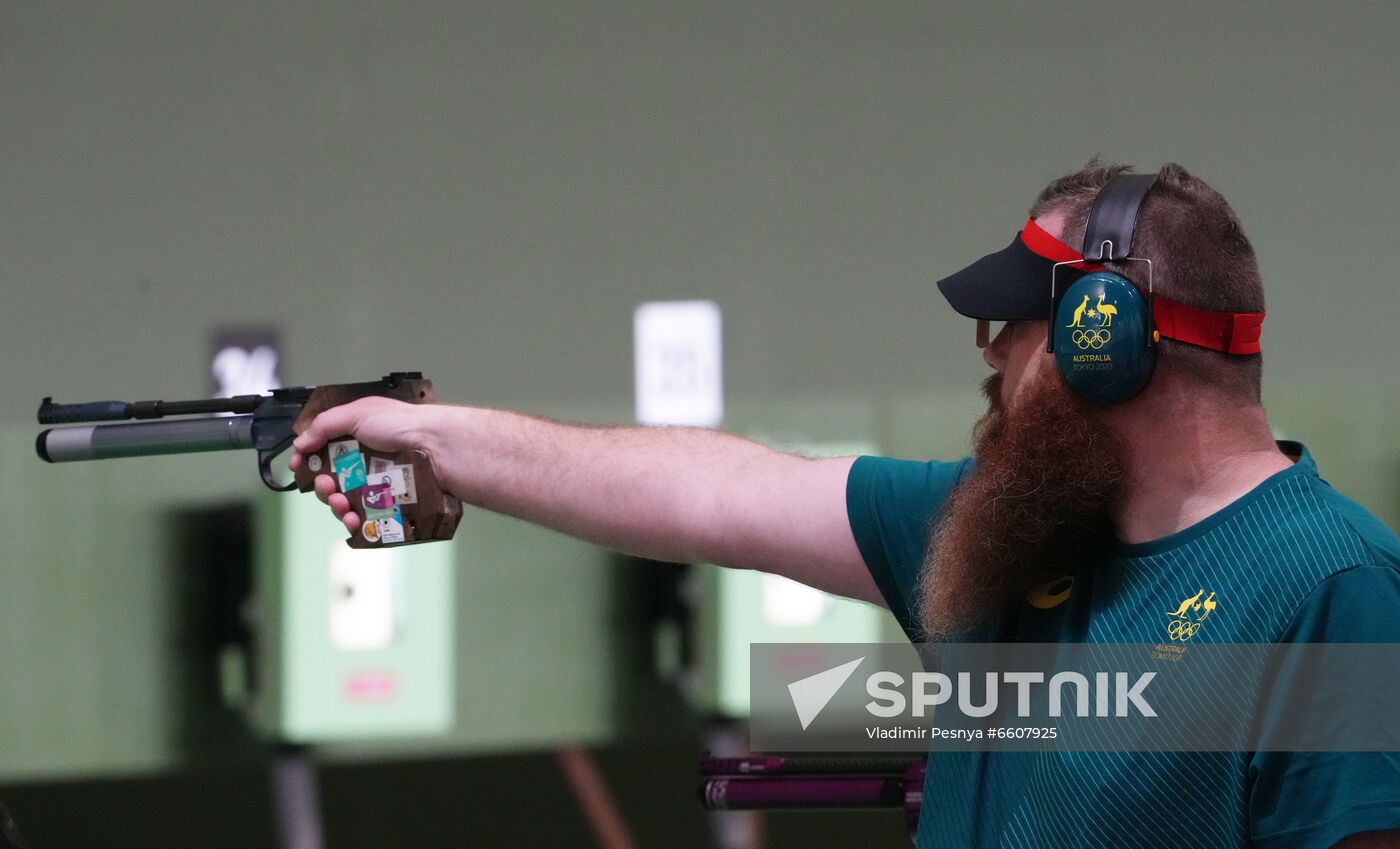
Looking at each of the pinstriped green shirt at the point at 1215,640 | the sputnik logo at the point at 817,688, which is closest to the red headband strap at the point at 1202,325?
the pinstriped green shirt at the point at 1215,640

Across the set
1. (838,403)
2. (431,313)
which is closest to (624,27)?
(431,313)

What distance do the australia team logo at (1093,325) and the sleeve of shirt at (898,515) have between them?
0.77ft

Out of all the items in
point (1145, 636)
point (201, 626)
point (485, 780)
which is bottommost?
point (485, 780)

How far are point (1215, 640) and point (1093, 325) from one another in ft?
0.86

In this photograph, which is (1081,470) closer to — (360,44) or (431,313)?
(431,313)

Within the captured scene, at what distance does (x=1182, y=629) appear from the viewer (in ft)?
3.44

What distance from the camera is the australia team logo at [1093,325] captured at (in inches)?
42.2

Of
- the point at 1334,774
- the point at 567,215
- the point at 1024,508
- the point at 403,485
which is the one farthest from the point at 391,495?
the point at 567,215

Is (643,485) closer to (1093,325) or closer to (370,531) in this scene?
(370,531)

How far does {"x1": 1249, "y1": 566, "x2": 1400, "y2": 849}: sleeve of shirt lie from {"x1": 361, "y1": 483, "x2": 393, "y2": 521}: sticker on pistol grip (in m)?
0.97

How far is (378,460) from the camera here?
1.57m

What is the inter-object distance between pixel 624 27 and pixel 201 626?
1.97 m

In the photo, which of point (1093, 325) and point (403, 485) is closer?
point (1093, 325)

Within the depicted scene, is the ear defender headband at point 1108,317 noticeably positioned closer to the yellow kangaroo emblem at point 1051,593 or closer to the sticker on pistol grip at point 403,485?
the yellow kangaroo emblem at point 1051,593
